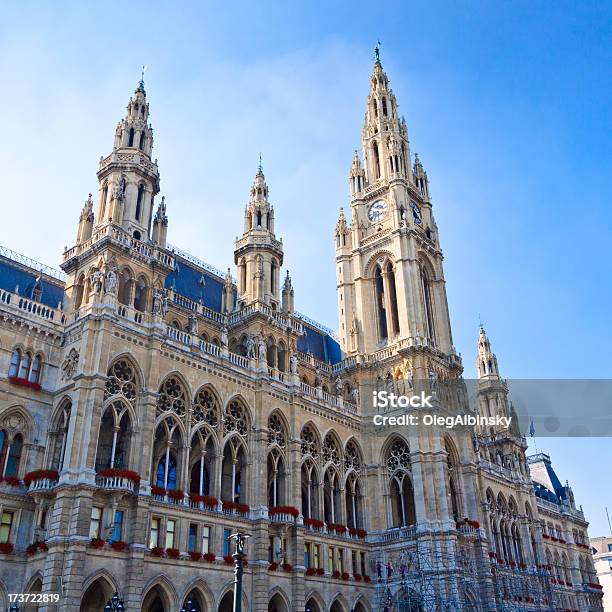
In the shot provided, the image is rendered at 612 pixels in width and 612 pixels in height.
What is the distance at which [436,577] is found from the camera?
48.1m

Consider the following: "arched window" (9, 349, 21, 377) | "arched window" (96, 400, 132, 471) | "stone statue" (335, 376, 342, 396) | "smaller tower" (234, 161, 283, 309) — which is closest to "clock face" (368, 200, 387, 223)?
"smaller tower" (234, 161, 283, 309)

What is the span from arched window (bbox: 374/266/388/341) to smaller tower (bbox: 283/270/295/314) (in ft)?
34.7

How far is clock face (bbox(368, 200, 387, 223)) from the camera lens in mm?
67938

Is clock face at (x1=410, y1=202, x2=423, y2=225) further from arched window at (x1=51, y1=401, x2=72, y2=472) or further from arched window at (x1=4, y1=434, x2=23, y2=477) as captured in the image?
arched window at (x1=4, y1=434, x2=23, y2=477)

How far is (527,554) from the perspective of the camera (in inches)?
2566

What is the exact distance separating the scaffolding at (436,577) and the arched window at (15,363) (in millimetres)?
30497

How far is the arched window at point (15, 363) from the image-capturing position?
122 feet

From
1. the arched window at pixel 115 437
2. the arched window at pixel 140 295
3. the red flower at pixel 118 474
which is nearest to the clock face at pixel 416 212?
the arched window at pixel 140 295

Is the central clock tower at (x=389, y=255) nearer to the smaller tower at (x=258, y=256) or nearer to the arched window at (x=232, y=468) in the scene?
the smaller tower at (x=258, y=256)

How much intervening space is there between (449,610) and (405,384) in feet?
59.9

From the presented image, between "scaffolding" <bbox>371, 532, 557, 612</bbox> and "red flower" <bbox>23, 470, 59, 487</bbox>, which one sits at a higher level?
"red flower" <bbox>23, 470, 59, 487</bbox>

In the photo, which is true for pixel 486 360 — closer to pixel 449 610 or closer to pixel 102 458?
pixel 449 610

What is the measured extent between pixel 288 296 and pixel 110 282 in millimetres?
21152

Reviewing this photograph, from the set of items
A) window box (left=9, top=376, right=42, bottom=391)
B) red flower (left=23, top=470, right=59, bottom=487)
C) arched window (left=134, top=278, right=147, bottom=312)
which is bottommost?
red flower (left=23, top=470, right=59, bottom=487)
